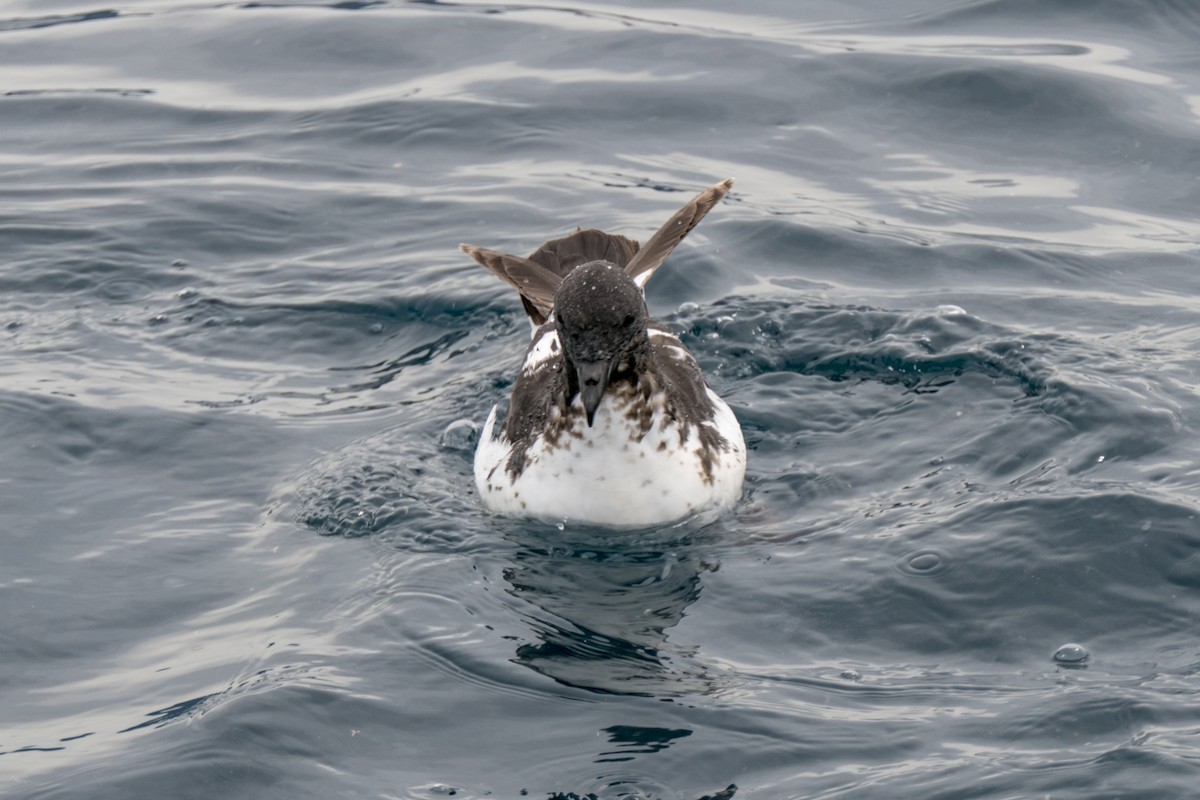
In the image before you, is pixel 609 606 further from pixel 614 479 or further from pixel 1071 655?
pixel 1071 655

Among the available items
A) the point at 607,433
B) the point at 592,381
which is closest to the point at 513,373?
the point at 607,433

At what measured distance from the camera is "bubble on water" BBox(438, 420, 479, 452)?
9859 millimetres

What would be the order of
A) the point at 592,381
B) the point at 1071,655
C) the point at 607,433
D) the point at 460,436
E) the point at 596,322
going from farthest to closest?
the point at 460,436 < the point at 607,433 < the point at 592,381 < the point at 596,322 < the point at 1071,655

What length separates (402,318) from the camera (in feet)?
38.0

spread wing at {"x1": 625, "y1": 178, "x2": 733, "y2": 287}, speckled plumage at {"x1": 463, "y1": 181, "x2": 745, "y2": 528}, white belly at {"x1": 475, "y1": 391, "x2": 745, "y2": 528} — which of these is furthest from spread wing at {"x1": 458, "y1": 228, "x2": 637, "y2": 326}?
white belly at {"x1": 475, "y1": 391, "x2": 745, "y2": 528}

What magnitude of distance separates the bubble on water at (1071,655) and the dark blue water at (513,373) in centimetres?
5

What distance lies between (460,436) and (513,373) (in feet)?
3.18

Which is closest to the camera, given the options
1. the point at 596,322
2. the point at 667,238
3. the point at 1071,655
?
the point at 1071,655

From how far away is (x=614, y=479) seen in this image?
8.49 metres

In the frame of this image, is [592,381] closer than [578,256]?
Yes

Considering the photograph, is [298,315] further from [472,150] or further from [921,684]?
[921,684]

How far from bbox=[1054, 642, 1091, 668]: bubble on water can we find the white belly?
225 cm

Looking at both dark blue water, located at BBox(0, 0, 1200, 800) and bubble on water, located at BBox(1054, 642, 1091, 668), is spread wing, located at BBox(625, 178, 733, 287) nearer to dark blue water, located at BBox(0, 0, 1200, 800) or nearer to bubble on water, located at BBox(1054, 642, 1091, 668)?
dark blue water, located at BBox(0, 0, 1200, 800)

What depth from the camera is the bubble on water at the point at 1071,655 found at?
6996 millimetres
